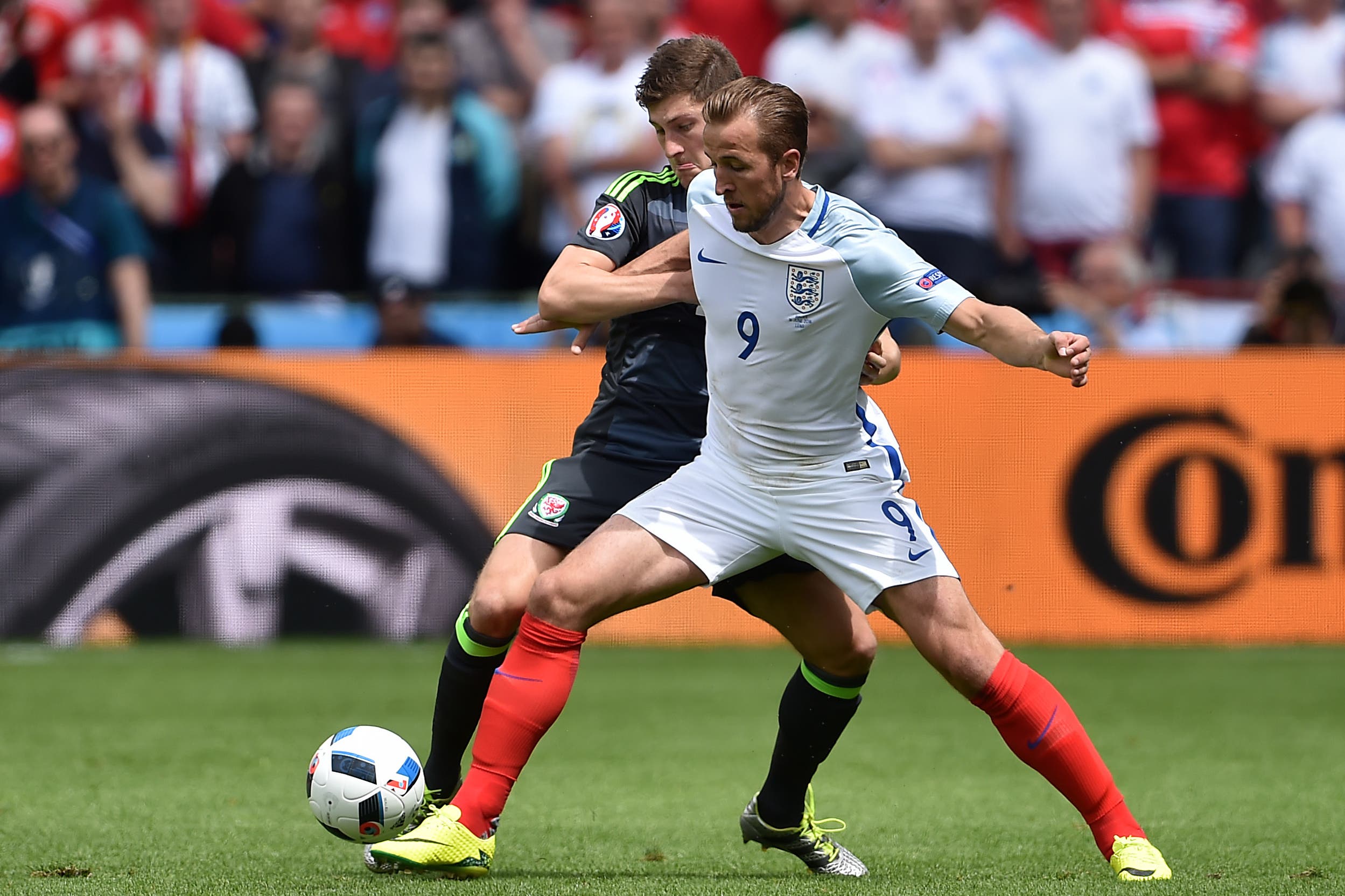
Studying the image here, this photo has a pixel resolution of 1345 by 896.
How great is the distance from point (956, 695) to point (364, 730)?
15.6 feet

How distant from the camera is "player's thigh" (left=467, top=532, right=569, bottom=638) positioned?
550cm

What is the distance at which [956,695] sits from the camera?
959 centimetres

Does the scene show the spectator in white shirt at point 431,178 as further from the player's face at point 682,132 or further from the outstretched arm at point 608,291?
the outstretched arm at point 608,291

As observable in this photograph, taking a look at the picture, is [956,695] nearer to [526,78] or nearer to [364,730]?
[364,730]

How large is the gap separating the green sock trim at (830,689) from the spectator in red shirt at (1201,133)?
830cm

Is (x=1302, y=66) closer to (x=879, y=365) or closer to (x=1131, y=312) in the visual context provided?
(x=1131, y=312)

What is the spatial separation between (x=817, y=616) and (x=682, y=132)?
151cm

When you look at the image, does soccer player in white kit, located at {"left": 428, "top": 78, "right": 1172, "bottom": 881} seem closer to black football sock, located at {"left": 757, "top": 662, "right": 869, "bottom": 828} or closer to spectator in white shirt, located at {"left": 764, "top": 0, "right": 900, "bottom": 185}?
black football sock, located at {"left": 757, "top": 662, "right": 869, "bottom": 828}

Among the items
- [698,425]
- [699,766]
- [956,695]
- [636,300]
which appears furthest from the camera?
[956,695]

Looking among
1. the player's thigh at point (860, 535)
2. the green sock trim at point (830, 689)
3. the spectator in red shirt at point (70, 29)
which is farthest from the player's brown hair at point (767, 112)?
the spectator in red shirt at point (70, 29)

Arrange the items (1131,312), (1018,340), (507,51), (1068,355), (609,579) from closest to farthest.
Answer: (1068,355), (1018,340), (609,579), (1131,312), (507,51)

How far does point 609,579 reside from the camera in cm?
517

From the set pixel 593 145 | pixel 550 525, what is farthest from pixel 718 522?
pixel 593 145

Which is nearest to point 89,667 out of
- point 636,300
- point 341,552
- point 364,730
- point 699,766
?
point 341,552
